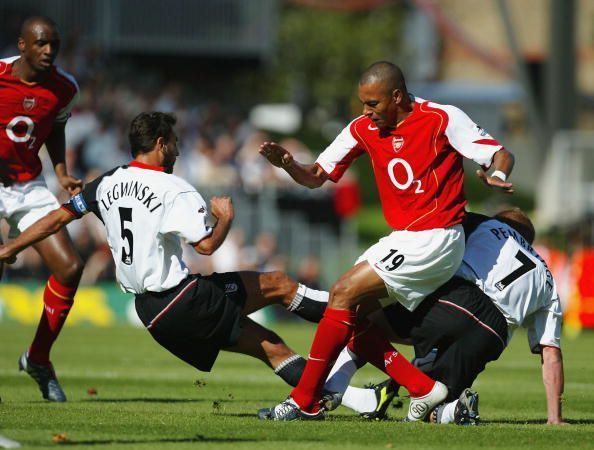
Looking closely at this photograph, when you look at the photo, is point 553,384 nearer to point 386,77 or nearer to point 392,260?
point 392,260

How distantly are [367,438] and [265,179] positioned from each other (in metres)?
18.6

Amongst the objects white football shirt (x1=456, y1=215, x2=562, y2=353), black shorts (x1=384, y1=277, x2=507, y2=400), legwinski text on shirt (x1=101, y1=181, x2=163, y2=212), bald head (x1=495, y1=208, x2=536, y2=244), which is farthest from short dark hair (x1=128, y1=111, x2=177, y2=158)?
bald head (x1=495, y1=208, x2=536, y2=244)

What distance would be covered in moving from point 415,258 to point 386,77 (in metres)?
1.24

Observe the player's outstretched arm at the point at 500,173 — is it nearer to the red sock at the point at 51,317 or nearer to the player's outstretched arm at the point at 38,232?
the player's outstretched arm at the point at 38,232

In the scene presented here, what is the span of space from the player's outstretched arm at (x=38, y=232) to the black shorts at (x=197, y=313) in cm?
80

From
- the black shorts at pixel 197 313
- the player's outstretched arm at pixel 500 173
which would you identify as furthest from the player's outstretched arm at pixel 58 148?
the player's outstretched arm at pixel 500 173

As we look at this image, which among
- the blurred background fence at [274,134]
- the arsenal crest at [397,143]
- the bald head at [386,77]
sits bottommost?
the blurred background fence at [274,134]

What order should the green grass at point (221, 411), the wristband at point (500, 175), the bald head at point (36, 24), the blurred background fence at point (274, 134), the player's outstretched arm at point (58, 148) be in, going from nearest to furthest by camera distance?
the green grass at point (221, 411) < the wristband at point (500, 175) < the bald head at point (36, 24) < the player's outstretched arm at point (58, 148) < the blurred background fence at point (274, 134)

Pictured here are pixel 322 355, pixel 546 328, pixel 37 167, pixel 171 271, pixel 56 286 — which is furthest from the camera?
pixel 37 167

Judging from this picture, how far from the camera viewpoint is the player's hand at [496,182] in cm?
867

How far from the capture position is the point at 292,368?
365 inches

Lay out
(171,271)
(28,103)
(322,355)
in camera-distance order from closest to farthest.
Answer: (322,355) → (171,271) → (28,103)

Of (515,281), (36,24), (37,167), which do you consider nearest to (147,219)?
(37,167)

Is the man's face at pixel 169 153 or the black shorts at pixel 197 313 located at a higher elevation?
the man's face at pixel 169 153
